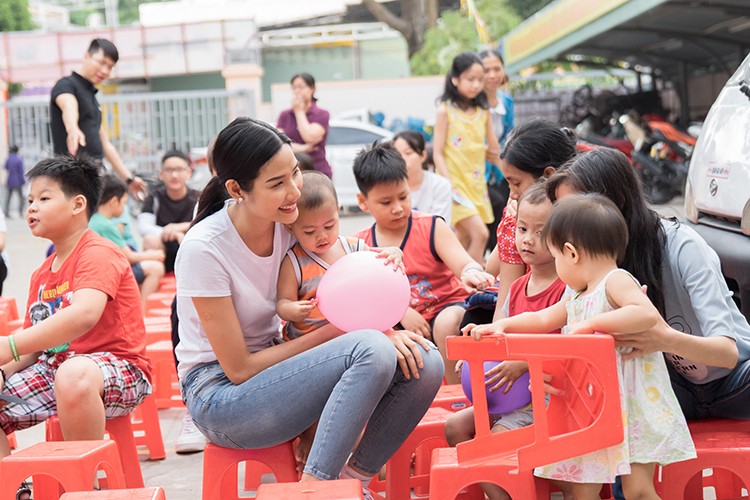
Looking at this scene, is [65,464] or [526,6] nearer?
[65,464]

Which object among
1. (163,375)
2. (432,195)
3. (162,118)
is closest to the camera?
(163,375)

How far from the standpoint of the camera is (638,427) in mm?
2654

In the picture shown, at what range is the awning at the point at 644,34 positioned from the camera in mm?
11742

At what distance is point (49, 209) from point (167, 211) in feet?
11.3

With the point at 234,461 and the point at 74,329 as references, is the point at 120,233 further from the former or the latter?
the point at 234,461

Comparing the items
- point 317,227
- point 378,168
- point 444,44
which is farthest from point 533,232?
point 444,44

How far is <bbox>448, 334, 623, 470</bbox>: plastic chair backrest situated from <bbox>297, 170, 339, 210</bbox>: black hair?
82cm

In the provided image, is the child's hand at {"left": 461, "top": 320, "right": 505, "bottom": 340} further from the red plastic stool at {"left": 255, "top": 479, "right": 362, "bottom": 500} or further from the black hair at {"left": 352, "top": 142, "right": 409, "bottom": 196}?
the black hair at {"left": 352, "top": 142, "right": 409, "bottom": 196}

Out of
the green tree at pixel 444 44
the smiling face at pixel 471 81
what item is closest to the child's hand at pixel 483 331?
the smiling face at pixel 471 81

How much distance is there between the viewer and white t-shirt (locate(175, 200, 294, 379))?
3.07 m

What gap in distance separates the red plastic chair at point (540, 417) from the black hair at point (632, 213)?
43cm

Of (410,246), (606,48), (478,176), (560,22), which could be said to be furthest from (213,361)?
(606,48)

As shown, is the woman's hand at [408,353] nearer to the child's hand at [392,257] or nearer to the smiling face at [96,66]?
the child's hand at [392,257]

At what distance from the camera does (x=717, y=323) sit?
9.12 feet
